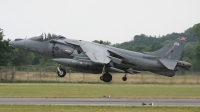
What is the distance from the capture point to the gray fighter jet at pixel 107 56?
40.5 metres

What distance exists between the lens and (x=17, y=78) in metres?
70.4

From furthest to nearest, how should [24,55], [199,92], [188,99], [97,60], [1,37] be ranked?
[24,55], [1,37], [199,92], [188,99], [97,60]

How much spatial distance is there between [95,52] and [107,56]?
0.91 meters

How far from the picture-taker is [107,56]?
4056 centimetres

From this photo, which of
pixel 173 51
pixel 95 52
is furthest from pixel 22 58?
pixel 173 51

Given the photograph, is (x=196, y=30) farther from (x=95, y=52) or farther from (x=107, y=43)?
(x=95, y=52)

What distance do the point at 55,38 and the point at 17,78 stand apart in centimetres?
2958

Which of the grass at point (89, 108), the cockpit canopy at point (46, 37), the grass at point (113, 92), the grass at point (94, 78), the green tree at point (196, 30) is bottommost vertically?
the grass at point (89, 108)

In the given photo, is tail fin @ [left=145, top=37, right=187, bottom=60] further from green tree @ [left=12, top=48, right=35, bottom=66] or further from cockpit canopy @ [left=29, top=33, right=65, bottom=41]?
green tree @ [left=12, top=48, right=35, bottom=66]

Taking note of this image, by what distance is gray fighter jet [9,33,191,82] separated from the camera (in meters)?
40.5

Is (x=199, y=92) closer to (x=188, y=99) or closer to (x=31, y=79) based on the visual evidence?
(x=188, y=99)

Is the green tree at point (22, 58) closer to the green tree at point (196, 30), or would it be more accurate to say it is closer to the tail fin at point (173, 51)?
the green tree at point (196, 30)

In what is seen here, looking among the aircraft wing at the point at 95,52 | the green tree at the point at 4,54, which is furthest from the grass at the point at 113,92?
the green tree at the point at 4,54

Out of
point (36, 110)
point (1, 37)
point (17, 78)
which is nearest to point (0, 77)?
point (17, 78)
